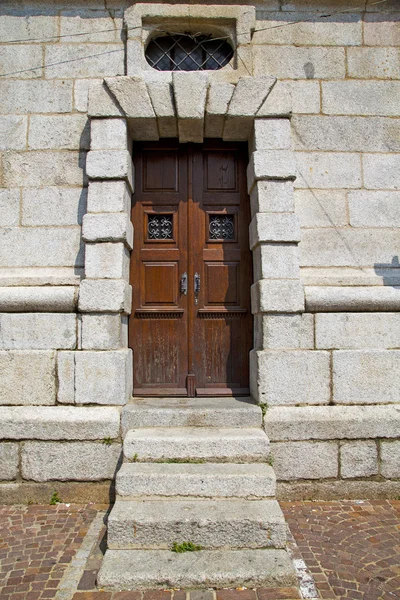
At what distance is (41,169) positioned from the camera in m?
4.12

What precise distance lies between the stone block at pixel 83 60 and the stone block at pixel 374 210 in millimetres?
2660

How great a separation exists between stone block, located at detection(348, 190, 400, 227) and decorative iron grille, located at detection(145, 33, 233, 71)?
1.97 m

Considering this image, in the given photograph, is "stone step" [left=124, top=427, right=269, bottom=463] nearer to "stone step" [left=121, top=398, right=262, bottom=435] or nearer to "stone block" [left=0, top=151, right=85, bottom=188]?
"stone step" [left=121, top=398, right=262, bottom=435]

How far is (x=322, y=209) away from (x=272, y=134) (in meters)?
0.87

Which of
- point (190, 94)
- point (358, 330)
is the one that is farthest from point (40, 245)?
point (358, 330)

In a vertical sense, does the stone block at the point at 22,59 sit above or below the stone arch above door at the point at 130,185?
above

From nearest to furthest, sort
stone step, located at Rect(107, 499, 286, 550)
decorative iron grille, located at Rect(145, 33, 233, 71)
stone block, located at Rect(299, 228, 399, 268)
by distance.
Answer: stone step, located at Rect(107, 499, 286, 550) < stone block, located at Rect(299, 228, 399, 268) < decorative iron grille, located at Rect(145, 33, 233, 71)

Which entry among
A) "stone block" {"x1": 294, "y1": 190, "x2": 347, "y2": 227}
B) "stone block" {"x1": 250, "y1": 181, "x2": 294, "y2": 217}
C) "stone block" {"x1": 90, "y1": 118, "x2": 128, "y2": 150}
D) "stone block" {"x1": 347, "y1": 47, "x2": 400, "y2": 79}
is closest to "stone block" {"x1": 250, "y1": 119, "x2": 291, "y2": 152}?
"stone block" {"x1": 250, "y1": 181, "x2": 294, "y2": 217}

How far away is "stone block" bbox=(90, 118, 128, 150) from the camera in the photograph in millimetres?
3988

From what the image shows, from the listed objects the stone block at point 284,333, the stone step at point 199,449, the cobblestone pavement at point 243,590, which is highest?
the stone block at point 284,333

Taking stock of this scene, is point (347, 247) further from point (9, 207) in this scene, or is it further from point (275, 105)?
point (9, 207)

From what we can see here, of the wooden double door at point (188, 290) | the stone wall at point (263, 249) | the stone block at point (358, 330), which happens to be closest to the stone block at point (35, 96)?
the stone wall at point (263, 249)

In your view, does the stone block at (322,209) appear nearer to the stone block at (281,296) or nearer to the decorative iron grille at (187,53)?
the stone block at (281,296)

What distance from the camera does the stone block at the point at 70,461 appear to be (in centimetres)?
367
